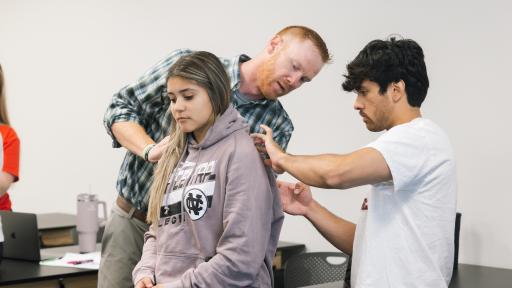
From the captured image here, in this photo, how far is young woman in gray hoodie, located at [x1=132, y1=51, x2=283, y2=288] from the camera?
1.63 metres

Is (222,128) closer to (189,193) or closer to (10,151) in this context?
(189,193)

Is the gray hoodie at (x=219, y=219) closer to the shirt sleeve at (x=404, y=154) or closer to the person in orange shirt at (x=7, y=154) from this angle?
the shirt sleeve at (x=404, y=154)

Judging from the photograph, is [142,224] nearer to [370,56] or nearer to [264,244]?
[264,244]

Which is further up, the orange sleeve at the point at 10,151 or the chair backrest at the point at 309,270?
the orange sleeve at the point at 10,151

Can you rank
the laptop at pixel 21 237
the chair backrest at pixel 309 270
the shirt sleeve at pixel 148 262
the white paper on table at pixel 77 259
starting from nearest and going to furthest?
the shirt sleeve at pixel 148 262 < the white paper on table at pixel 77 259 < the laptop at pixel 21 237 < the chair backrest at pixel 309 270

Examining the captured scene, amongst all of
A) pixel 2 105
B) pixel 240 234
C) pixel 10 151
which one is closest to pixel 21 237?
pixel 10 151

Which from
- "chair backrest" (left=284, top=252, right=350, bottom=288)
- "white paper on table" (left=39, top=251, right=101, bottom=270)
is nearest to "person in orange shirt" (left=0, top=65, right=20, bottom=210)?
"white paper on table" (left=39, top=251, right=101, bottom=270)

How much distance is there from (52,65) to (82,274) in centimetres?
291

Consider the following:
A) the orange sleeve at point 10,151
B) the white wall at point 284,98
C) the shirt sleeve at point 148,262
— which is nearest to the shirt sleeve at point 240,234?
the shirt sleeve at point 148,262

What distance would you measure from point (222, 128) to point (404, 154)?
452 millimetres

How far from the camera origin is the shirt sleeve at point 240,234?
1.61 m

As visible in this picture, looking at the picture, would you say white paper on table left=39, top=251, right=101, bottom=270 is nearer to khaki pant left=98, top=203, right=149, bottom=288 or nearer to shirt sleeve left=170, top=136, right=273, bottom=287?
khaki pant left=98, top=203, right=149, bottom=288

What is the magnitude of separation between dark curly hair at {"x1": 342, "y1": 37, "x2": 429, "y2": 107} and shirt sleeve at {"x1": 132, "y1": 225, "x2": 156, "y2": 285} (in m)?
0.69

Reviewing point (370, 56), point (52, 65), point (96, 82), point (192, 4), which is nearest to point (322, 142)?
point (192, 4)
